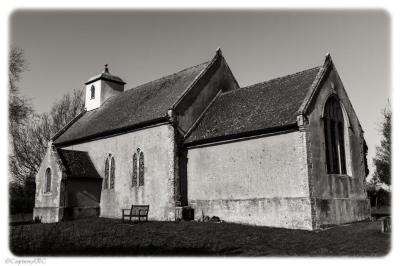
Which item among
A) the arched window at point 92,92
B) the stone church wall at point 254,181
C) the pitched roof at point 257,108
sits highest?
the arched window at point 92,92

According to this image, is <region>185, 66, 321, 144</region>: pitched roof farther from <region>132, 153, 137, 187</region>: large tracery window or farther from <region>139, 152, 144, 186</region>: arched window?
<region>132, 153, 137, 187</region>: large tracery window

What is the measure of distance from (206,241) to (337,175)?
10210 millimetres

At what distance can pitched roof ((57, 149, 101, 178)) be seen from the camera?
26.9 m

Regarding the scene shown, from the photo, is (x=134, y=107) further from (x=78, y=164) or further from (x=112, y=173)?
(x=78, y=164)

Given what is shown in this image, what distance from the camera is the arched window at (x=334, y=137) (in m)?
21.9

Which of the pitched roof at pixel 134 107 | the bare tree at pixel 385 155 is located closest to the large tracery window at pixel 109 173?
the pitched roof at pixel 134 107

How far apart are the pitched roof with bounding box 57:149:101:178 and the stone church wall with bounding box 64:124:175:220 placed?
47 cm

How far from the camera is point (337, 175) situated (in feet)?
71.5

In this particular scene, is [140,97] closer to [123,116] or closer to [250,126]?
[123,116]

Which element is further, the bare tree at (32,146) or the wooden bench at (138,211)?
the bare tree at (32,146)

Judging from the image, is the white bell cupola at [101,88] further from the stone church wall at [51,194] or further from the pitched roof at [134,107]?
the stone church wall at [51,194]

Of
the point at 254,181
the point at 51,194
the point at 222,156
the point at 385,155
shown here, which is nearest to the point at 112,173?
the point at 51,194

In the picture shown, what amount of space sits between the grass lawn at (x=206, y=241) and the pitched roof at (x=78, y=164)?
781 cm

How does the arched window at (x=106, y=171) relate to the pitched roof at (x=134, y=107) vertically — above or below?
below
